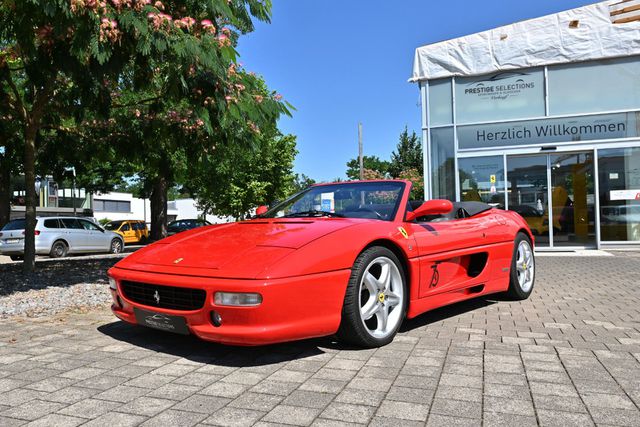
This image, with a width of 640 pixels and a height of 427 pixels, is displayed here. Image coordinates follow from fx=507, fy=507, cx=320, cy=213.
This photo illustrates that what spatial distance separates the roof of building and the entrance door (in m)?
2.46

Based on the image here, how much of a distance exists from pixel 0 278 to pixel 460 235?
654 cm

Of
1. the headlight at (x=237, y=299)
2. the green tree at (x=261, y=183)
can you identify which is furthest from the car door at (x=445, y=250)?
the green tree at (x=261, y=183)

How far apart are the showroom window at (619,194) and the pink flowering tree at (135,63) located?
9408 millimetres

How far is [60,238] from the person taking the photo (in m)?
17.3

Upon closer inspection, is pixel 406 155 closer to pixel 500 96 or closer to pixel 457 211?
pixel 500 96

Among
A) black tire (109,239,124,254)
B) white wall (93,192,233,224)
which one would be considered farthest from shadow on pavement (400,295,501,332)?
white wall (93,192,233,224)

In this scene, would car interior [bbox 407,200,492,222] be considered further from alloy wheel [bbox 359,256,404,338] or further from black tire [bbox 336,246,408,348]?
black tire [bbox 336,246,408,348]

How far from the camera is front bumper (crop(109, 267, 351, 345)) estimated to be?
302 centimetres

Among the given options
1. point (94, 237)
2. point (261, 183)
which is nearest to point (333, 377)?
point (94, 237)

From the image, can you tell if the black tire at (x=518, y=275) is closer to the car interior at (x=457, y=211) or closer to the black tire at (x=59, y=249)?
the car interior at (x=457, y=211)

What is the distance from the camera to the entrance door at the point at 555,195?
12.7 m

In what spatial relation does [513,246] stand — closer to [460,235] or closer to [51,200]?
[460,235]

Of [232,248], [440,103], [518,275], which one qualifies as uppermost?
[440,103]

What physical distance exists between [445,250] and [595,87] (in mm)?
10635
